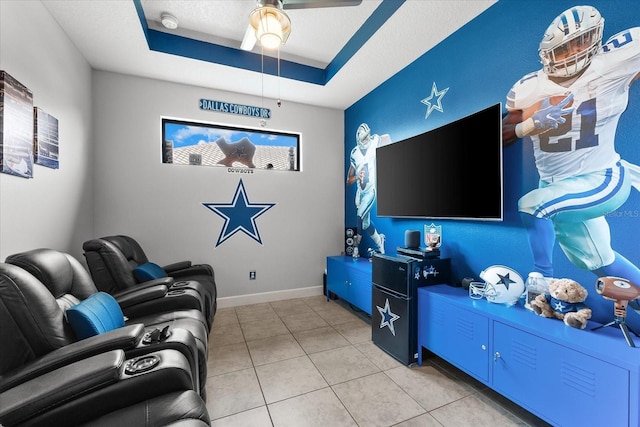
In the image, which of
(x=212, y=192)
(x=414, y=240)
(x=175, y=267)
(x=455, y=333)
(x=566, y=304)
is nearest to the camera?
(x=566, y=304)

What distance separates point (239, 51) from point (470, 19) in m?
2.22

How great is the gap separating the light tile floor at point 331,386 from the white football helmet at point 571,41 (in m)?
2.14

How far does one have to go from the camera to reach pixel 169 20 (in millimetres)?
2438

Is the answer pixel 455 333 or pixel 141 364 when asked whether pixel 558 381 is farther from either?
pixel 141 364

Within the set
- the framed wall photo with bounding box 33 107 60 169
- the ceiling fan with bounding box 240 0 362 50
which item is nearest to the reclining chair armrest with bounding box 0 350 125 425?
the framed wall photo with bounding box 33 107 60 169

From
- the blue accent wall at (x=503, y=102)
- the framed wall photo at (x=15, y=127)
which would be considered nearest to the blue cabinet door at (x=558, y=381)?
the blue accent wall at (x=503, y=102)

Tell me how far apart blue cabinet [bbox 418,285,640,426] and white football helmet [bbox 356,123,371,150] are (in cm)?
224

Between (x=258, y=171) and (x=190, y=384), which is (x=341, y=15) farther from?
(x=190, y=384)

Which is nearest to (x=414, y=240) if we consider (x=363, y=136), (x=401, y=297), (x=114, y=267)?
(x=401, y=297)

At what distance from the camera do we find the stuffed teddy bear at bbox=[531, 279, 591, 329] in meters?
1.49

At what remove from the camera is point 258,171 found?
374cm

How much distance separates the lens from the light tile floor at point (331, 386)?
5.49 ft

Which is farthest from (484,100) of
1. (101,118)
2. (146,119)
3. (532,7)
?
(101,118)

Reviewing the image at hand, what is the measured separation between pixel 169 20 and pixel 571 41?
302 centimetres
